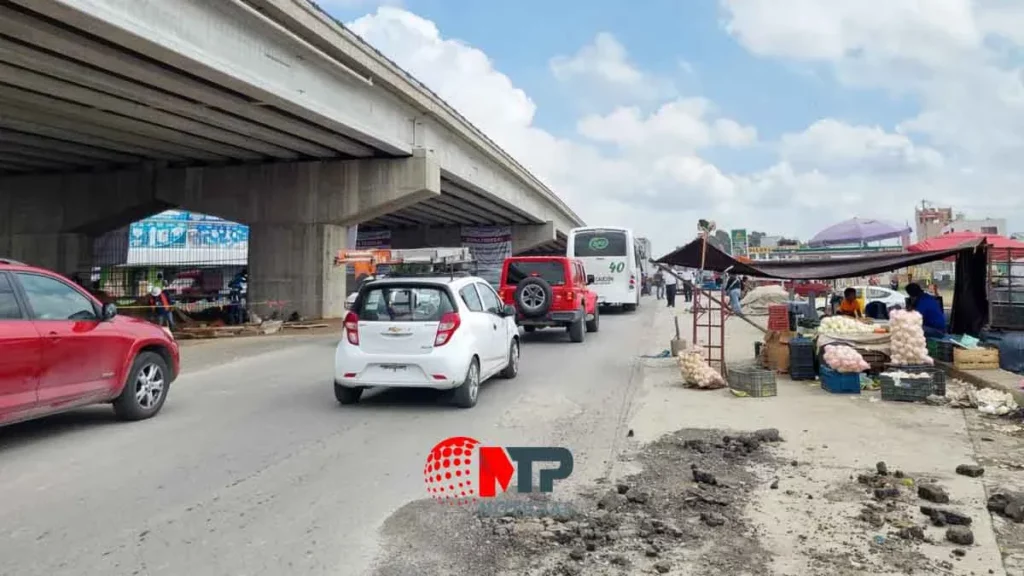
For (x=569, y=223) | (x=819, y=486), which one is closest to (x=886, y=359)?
(x=819, y=486)

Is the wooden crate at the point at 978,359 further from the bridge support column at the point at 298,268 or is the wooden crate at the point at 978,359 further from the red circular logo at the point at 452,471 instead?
the bridge support column at the point at 298,268

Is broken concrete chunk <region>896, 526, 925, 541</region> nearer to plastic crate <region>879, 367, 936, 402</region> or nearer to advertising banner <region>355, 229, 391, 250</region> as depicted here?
plastic crate <region>879, 367, 936, 402</region>

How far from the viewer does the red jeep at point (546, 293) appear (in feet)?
51.6

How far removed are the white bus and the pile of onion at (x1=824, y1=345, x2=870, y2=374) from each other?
1677 cm

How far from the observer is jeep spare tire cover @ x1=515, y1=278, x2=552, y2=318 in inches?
615

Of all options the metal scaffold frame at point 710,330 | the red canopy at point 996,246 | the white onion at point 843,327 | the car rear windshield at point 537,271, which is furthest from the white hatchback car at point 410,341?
the red canopy at point 996,246

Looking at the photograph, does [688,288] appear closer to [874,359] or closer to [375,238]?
[874,359]

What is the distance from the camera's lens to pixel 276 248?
23.9m

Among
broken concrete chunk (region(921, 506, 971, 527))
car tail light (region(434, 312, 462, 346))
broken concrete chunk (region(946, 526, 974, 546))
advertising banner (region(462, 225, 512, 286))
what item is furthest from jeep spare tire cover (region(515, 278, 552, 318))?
advertising banner (region(462, 225, 512, 286))

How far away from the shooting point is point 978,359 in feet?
33.2

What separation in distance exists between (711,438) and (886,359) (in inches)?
193

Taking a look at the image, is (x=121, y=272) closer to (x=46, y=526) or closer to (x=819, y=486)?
(x=46, y=526)

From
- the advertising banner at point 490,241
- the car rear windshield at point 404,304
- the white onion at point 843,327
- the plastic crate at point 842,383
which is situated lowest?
the plastic crate at point 842,383

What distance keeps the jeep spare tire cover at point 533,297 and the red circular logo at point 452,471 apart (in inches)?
355
